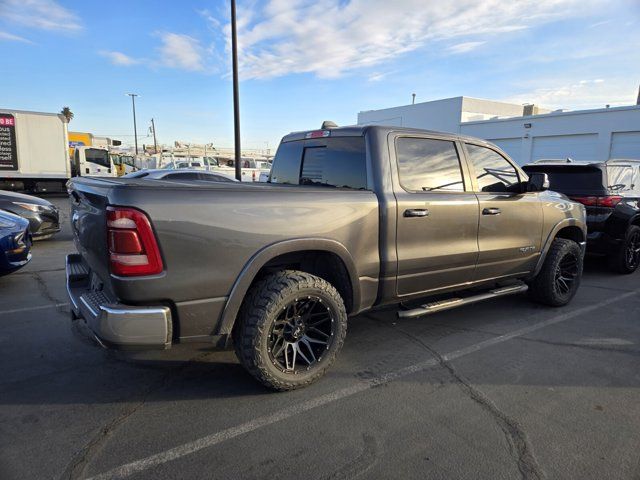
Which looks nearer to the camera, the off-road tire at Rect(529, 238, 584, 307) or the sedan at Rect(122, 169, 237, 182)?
the off-road tire at Rect(529, 238, 584, 307)

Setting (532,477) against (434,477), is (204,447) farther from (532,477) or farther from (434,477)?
(532,477)

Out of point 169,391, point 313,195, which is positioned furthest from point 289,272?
point 169,391

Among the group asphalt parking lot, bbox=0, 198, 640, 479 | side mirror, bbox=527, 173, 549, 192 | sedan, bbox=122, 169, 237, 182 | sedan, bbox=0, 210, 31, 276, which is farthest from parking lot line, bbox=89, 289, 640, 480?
sedan, bbox=122, 169, 237, 182

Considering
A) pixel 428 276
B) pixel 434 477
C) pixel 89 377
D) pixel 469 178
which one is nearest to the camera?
pixel 434 477

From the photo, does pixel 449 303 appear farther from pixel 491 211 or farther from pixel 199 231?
pixel 199 231

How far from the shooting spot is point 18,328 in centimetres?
427

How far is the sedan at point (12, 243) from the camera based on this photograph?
548 centimetres

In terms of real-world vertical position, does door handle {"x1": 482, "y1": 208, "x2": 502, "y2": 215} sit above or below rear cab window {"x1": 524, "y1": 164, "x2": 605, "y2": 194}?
below

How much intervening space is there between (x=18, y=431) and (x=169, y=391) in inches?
35.4

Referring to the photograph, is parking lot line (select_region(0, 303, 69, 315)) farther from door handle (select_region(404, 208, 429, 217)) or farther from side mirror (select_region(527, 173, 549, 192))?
side mirror (select_region(527, 173, 549, 192))

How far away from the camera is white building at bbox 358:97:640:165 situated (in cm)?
2109

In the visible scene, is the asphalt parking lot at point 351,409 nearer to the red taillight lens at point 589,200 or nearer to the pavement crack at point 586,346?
the pavement crack at point 586,346

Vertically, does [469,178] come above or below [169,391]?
above

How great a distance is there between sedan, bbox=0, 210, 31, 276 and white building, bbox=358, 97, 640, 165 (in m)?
14.0
